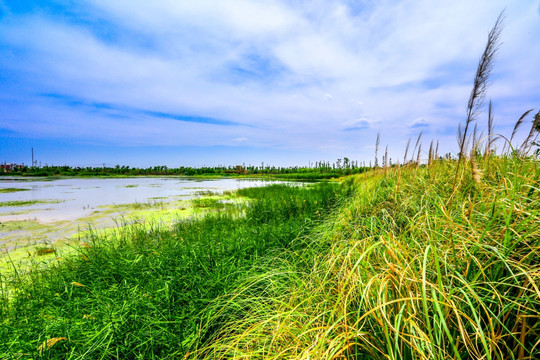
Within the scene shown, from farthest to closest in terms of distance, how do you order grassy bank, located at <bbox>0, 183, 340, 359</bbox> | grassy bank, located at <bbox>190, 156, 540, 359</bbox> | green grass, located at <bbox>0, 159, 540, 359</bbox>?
grassy bank, located at <bbox>0, 183, 340, 359</bbox> → green grass, located at <bbox>0, 159, 540, 359</bbox> → grassy bank, located at <bbox>190, 156, 540, 359</bbox>

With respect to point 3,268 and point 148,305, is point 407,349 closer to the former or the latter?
point 148,305

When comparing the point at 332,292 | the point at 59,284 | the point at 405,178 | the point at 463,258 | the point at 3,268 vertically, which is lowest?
the point at 3,268

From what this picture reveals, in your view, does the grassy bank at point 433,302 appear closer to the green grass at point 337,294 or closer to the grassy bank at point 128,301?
the green grass at point 337,294

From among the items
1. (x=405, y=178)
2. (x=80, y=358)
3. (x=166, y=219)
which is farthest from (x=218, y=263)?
(x=166, y=219)

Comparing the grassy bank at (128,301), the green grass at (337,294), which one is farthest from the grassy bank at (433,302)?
the grassy bank at (128,301)

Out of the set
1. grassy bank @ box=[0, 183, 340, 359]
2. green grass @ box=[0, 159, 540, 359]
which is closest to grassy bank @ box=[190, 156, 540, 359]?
green grass @ box=[0, 159, 540, 359]

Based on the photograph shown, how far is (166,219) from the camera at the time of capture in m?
7.57

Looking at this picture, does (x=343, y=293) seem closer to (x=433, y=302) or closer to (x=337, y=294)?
(x=337, y=294)

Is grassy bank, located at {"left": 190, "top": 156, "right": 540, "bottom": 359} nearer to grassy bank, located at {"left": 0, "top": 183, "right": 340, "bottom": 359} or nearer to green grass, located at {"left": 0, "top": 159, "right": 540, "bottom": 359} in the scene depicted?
green grass, located at {"left": 0, "top": 159, "right": 540, "bottom": 359}

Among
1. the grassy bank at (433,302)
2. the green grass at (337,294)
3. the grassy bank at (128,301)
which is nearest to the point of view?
the grassy bank at (433,302)

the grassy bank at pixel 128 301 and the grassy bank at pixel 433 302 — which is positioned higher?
the grassy bank at pixel 433 302

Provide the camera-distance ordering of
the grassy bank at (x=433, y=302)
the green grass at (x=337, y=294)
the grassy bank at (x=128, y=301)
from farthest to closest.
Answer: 1. the grassy bank at (x=128, y=301)
2. the green grass at (x=337, y=294)
3. the grassy bank at (x=433, y=302)

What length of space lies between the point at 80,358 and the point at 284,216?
15.5 ft

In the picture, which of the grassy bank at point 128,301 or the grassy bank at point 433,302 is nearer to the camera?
the grassy bank at point 433,302
